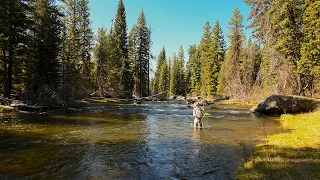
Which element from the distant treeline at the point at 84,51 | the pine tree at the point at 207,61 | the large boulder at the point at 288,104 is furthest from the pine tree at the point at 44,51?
the pine tree at the point at 207,61

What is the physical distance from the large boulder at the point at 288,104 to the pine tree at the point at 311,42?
633cm

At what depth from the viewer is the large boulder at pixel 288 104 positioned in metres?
20.8

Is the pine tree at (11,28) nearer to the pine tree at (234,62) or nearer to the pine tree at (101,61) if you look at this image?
the pine tree at (101,61)

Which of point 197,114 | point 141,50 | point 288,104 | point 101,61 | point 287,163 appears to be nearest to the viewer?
point 287,163

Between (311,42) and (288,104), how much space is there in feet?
28.9

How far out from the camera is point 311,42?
25.3m

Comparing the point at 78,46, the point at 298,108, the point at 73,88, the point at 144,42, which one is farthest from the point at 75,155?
the point at 144,42

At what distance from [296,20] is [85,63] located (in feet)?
121

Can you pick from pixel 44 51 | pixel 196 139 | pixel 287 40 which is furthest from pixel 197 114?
pixel 44 51

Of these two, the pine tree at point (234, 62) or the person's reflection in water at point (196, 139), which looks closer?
the person's reflection in water at point (196, 139)

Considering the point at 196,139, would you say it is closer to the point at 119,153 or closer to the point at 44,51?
the point at 119,153

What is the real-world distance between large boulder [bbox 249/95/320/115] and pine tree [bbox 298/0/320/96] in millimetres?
6326

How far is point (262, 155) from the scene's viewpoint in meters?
8.01

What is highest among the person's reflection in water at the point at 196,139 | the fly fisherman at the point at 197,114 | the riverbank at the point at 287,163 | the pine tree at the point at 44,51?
the pine tree at the point at 44,51
